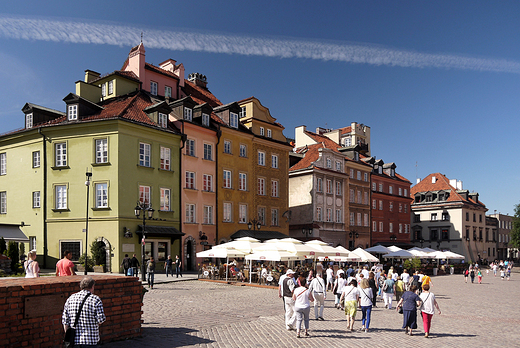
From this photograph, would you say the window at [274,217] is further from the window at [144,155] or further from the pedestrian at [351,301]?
the pedestrian at [351,301]

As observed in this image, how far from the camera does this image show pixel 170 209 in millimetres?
37000

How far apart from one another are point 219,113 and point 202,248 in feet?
41.9

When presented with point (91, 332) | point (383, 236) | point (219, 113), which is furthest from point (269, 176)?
point (91, 332)

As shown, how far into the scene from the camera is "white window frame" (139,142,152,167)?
35266 mm

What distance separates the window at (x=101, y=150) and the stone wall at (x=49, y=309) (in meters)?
24.2

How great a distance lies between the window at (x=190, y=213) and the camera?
38.7 m

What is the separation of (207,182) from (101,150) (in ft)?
32.1

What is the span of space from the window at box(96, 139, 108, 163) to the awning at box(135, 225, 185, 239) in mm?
5432

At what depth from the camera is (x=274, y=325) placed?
14500 millimetres

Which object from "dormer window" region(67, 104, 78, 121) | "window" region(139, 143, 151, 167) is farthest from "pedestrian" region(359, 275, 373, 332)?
"dormer window" region(67, 104, 78, 121)

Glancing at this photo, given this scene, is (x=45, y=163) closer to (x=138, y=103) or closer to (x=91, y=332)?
(x=138, y=103)

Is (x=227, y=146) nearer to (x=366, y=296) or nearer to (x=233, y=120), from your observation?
(x=233, y=120)

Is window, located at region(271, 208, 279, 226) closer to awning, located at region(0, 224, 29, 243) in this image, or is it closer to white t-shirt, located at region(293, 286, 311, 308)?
awning, located at region(0, 224, 29, 243)

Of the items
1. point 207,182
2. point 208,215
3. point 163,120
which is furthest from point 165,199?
point 163,120
